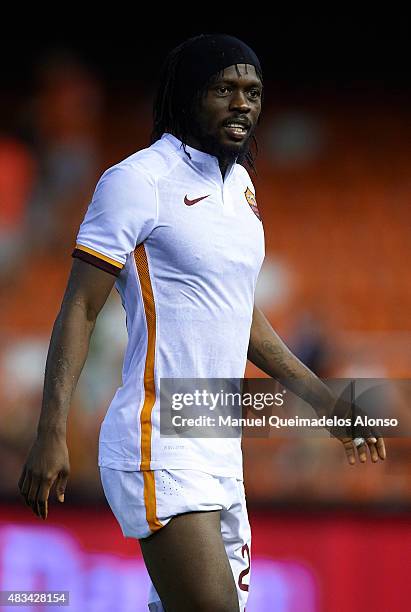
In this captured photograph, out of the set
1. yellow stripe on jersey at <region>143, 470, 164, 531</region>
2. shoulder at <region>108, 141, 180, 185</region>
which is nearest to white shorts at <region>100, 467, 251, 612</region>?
yellow stripe on jersey at <region>143, 470, 164, 531</region>

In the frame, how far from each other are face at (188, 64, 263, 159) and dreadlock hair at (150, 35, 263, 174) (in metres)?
0.02

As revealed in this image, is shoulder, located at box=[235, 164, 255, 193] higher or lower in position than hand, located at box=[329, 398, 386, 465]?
higher

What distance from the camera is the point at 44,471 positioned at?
231cm

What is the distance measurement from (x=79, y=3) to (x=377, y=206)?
4.69 feet

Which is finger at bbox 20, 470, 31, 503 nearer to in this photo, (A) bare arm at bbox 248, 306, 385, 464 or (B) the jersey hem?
(B) the jersey hem

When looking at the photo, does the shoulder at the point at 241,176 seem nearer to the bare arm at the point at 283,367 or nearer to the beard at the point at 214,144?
the beard at the point at 214,144

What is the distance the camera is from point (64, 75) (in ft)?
16.2

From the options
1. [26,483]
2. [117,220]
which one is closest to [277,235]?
[117,220]

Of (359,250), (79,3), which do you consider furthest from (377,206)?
(79,3)

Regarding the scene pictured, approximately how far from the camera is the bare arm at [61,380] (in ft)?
7.62

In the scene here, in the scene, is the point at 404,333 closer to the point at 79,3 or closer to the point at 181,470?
the point at 79,3

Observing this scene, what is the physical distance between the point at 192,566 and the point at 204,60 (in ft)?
3.54

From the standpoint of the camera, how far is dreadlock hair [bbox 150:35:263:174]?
2.69 metres

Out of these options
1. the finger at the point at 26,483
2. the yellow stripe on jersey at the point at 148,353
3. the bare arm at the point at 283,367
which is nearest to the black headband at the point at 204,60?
the yellow stripe on jersey at the point at 148,353
